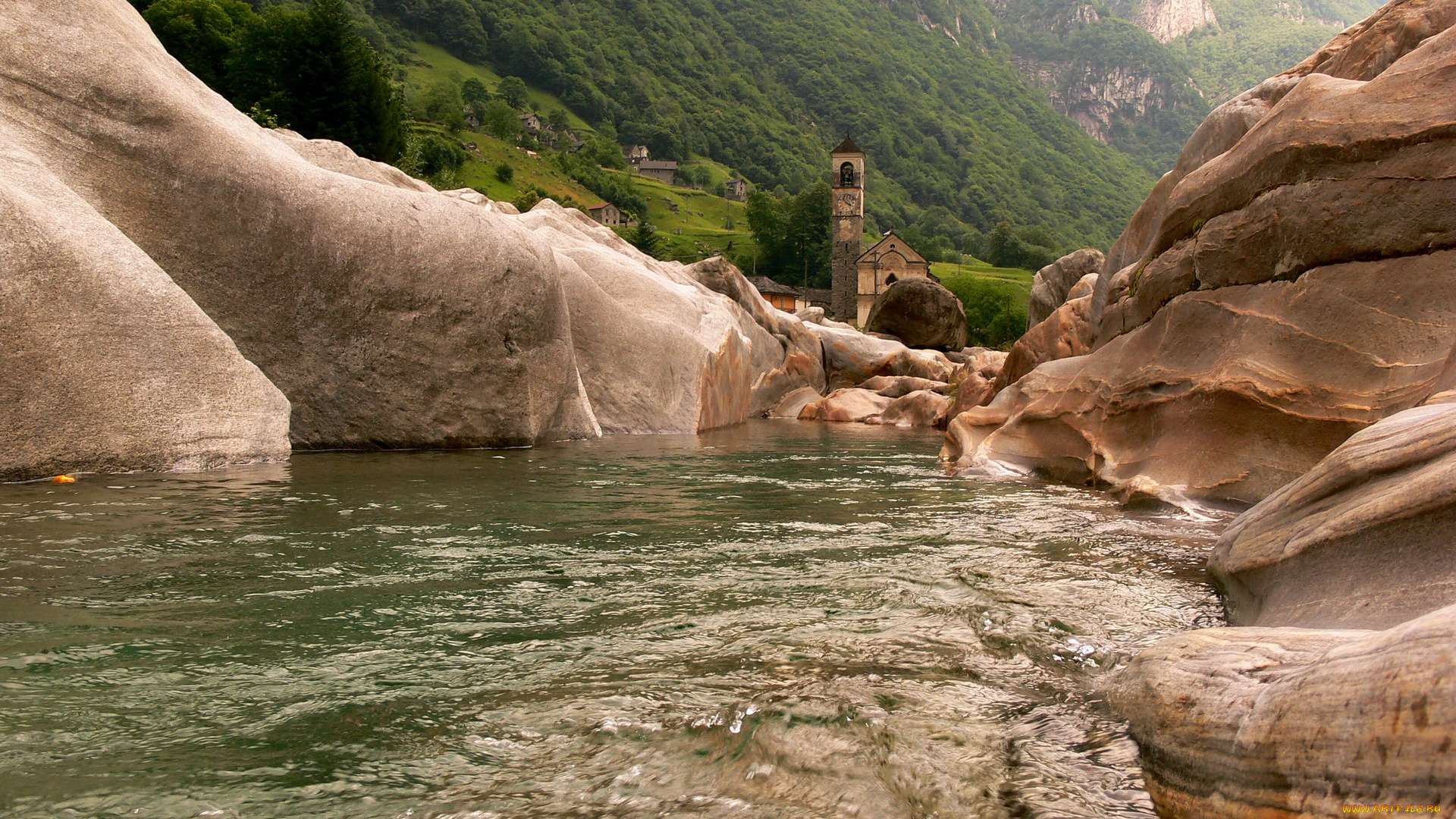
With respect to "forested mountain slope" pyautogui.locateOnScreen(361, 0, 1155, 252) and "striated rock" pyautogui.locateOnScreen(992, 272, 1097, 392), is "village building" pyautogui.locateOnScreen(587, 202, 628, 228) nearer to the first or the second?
"forested mountain slope" pyautogui.locateOnScreen(361, 0, 1155, 252)

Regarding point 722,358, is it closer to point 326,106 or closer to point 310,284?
point 310,284

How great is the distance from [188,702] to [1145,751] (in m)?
3.35

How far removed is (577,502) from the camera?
876 cm

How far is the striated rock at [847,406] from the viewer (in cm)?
2775

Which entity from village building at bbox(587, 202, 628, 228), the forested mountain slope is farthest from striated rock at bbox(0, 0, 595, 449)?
the forested mountain slope

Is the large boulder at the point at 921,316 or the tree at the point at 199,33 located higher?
the tree at the point at 199,33

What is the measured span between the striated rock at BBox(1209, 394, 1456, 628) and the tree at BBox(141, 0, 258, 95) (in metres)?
54.4

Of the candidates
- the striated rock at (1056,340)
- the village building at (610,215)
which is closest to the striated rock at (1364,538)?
the striated rock at (1056,340)

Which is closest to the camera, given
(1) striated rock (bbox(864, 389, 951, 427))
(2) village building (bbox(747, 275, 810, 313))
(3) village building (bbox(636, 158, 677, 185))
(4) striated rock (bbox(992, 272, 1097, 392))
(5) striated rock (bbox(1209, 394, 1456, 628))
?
(5) striated rock (bbox(1209, 394, 1456, 628))

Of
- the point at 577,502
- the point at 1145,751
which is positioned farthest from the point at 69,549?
the point at 1145,751

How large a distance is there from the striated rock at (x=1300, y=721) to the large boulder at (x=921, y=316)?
4815cm

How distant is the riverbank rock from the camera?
741 centimetres

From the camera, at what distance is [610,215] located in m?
121

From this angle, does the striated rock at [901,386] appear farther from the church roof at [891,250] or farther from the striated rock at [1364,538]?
the church roof at [891,250]
